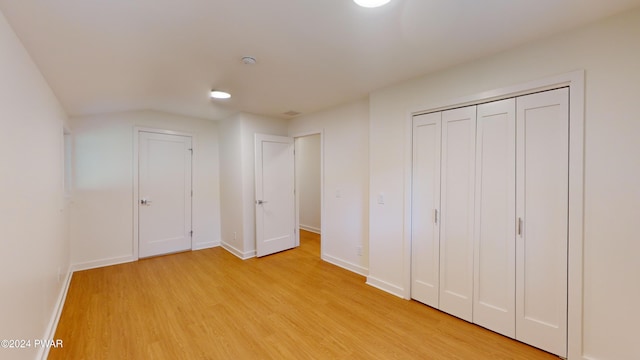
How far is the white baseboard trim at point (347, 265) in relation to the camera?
3613mm

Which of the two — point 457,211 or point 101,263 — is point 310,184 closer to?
point 101,263

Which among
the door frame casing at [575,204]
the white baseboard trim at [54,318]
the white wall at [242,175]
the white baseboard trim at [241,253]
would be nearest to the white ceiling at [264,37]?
the door frame casing at [575,204]

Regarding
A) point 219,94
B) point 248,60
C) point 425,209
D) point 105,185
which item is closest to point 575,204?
point 425,209

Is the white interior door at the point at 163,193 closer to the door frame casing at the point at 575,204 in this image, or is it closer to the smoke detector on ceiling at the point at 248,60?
the smoke detector on ceiling at the point at 248,60

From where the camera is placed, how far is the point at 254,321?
2482 millimetres

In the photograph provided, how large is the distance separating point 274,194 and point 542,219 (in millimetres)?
3553

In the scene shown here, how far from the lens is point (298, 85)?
9.73ft

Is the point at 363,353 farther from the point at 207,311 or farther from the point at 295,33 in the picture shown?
the point at 295,33

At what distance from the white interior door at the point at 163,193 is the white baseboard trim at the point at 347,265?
2.56m

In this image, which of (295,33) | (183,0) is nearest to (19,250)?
(183,0)

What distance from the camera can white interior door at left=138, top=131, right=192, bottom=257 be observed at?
13.9 ft

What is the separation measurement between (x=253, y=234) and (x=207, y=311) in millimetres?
1793

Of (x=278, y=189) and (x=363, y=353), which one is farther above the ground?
(x=278, y=189)

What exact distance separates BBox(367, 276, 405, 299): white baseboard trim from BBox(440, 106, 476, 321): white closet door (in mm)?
458
